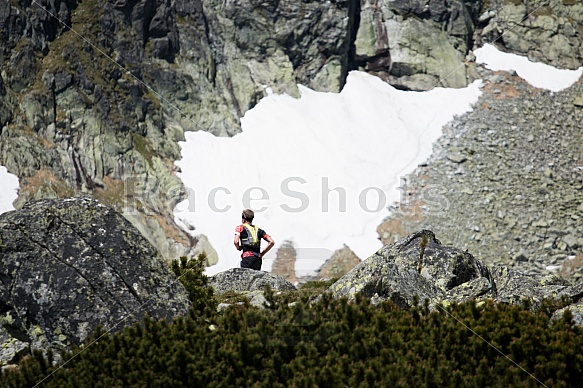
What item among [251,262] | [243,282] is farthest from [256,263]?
[243,282]

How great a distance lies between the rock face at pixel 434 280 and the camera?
11719 millimetres

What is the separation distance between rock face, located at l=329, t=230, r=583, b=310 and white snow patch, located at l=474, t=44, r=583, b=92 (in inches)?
1554

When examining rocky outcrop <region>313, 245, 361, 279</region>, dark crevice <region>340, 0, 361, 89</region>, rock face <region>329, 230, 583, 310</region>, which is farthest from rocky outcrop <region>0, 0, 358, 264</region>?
rock face <region>329, 230, 583, 310</region>

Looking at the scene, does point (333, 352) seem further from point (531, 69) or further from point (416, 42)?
point (416, 42)

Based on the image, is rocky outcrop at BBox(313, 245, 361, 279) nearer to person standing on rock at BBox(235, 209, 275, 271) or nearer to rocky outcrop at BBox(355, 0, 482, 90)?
person standing on rock at BBox(235, 209, 275, 271)

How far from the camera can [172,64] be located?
1887 inches

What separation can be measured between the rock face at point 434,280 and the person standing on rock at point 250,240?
346 cm

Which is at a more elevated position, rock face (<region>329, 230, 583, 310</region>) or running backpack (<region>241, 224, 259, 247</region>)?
running backpack (<region>241, 224, 259, 247</region>)

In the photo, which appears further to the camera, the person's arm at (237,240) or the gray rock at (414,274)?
the person's arm at (237,240)

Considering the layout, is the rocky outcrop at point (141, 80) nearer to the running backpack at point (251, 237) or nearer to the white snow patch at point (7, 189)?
the white snow patch at point (7, 189)

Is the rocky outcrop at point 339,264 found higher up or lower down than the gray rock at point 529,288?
higher up

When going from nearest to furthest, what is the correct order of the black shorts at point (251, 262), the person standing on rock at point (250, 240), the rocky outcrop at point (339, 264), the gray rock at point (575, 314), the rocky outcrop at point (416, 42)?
the gray rock at point (575, 314) → the person standing on rock at point (250, 240) → the black shorts at point (251, 262) → the rocky outcrop at point (339, 264) → the rocky outcrop at point (416, 42)

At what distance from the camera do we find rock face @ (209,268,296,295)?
55.0 feet

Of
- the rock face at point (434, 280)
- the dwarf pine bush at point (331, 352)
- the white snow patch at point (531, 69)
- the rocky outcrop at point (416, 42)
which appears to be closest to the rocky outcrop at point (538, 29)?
the white snow patch at point (531, 69)
